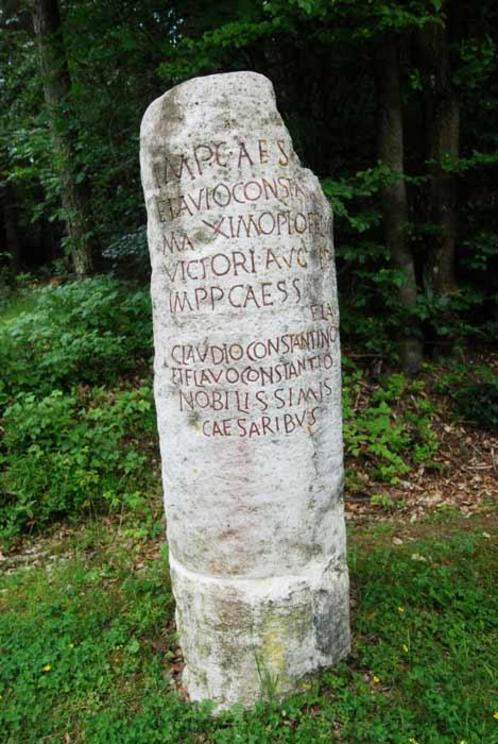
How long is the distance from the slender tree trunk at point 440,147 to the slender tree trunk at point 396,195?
1.09 ft

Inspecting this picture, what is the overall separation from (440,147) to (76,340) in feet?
15.3

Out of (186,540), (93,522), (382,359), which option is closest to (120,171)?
(382,359)

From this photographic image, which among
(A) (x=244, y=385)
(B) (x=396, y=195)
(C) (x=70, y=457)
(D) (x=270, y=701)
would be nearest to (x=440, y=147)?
(B) (x=396, y=195)

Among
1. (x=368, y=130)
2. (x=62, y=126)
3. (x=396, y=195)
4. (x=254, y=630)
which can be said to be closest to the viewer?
→ (x=254, y=630)

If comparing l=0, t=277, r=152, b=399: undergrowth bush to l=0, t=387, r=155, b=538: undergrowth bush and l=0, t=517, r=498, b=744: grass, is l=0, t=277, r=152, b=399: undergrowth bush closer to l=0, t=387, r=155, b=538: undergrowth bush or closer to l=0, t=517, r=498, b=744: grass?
l=0, t=387, r=155, b=538: undergrowth bush

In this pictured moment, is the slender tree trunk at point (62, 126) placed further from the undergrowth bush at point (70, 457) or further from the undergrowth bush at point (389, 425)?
the undergrowth bush at point (389, 425)

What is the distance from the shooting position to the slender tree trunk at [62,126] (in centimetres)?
748

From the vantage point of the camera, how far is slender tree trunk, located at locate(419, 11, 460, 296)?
264 inches

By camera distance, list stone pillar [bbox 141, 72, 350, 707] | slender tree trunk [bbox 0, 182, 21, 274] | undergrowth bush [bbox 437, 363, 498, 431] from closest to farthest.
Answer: stone pillar [bbox 141, 72, 350, 707], undergrowth bush [bbox 437, 363, 498, 431], slender tree trunk [bbox 0, 182, 21, 274]

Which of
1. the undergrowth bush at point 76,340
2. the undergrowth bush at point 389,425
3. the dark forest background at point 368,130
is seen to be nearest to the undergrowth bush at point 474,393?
the undergrowth bush at point 389,425

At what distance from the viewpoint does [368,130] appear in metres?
7.65

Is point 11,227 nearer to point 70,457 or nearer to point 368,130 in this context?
point 368,130

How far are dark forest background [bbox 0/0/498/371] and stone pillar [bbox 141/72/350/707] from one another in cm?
328

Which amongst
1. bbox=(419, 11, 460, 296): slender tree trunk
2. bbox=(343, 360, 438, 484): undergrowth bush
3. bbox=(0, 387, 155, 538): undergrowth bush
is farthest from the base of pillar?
bbox=(419, 11, 460, 296): slender tree trunk
